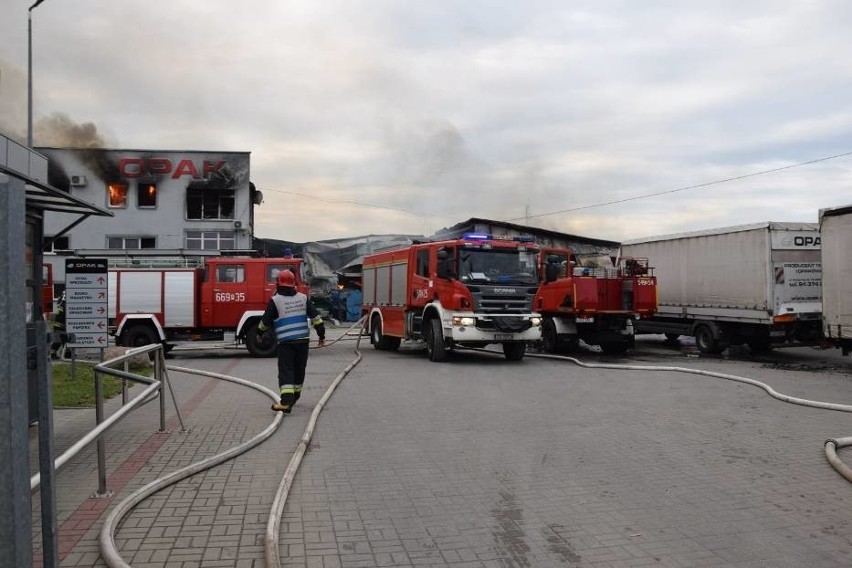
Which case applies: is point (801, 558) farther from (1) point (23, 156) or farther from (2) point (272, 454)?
(1) point (23, 156)

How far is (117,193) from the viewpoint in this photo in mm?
33750

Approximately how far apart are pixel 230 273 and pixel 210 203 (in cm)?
1901

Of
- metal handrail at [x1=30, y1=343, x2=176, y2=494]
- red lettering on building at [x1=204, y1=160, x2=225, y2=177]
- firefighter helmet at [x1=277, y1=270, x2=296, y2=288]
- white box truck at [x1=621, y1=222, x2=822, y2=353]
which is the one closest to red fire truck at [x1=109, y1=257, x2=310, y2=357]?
firefighter helmet at [x1=277, y1=270, x2=296, y2=288]

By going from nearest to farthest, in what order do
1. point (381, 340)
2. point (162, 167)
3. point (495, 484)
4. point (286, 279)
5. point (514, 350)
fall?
point (495, 484) < point (286, 279) < point (514, 350) < point (381, 340) < point (162, 167)

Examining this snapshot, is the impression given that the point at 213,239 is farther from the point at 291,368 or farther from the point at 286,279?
the point at 291,368

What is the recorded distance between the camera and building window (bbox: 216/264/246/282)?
16984 millimetres

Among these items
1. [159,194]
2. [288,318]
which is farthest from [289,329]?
[159,194]

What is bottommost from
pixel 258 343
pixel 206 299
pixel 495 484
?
pixel 495 484

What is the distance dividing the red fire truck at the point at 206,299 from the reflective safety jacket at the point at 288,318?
7578 mm

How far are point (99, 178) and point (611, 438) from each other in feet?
106

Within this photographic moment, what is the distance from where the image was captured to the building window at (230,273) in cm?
1698

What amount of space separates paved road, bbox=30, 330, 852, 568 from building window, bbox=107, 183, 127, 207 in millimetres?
26148

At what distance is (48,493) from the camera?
230 cm

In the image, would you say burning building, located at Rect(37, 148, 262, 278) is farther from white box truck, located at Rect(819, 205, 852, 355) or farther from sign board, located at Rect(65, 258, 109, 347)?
white box truck, located at Rect(819, 205, 852, 355)
